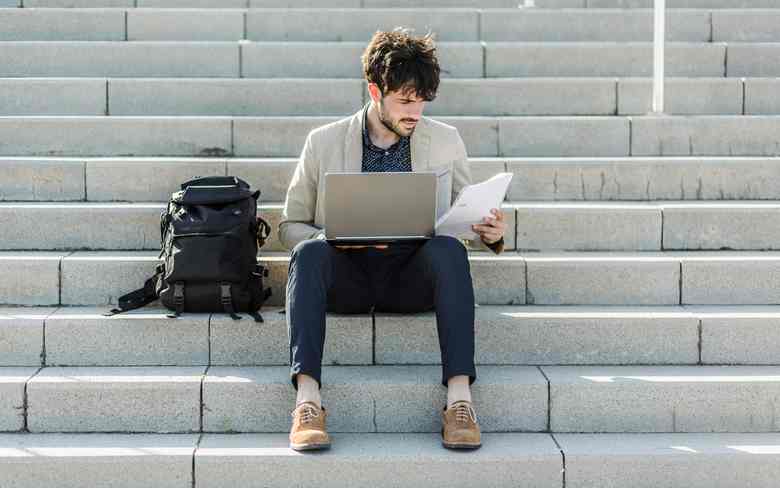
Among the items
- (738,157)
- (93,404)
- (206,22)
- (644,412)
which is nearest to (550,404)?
(644,412)

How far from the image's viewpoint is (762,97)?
585 centimetres

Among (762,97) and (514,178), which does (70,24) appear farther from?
(762,97)

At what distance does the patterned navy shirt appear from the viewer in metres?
4.33

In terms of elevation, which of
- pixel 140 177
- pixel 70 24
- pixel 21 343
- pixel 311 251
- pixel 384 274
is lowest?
pixel 21 343

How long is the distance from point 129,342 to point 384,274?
3.61ft

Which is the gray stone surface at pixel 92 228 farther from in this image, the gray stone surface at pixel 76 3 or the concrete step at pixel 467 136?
the gray stone surface at pixel 76 3

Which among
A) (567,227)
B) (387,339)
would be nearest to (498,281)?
(567,227)

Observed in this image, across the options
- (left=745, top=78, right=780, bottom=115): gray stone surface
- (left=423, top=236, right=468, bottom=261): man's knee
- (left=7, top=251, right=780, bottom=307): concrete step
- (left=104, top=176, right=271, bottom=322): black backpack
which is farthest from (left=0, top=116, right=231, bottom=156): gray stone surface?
(left=745, top=78, right=780, bottom=115): gray stone surface

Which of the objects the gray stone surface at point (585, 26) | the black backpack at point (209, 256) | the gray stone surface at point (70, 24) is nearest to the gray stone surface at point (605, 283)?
the black backpack at point (209, 256)

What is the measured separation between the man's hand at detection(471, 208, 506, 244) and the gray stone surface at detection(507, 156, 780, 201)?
1.14 metres

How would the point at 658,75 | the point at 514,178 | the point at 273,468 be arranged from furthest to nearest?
the point at 658,75
the point at 514,178
the point at 273,468

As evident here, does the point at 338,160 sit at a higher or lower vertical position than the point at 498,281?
higher

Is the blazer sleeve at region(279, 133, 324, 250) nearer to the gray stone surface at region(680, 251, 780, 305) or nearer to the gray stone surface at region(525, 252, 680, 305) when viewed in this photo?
the gray stone surface at region(525, 252, 680, 305)

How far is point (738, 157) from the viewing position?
542 cm
